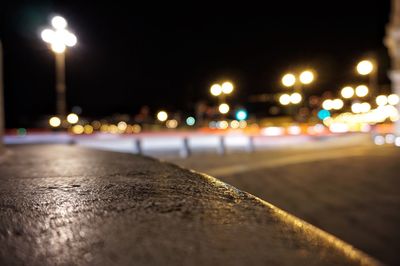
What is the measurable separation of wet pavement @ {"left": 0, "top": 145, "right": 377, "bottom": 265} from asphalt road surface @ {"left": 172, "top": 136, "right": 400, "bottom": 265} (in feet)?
12.6

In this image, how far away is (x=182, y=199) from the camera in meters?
4.35

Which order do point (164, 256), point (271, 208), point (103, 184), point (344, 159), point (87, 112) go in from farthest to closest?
point (87, 112) → point (344, 159) → point (103, 184) → point (271, 208) → point (164, 256)

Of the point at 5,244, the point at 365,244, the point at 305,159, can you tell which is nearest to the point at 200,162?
the point at 305,159

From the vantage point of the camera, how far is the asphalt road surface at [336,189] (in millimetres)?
8492

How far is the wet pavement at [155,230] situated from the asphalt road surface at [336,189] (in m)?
3.83

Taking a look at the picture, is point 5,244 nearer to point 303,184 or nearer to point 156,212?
point 156,212

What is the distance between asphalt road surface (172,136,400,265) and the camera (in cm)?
849

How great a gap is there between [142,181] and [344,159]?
14.3 m

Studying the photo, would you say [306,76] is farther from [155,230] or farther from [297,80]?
[155,230]

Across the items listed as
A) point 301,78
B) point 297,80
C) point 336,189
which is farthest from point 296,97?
point 336,189

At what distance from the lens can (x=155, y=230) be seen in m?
3.45

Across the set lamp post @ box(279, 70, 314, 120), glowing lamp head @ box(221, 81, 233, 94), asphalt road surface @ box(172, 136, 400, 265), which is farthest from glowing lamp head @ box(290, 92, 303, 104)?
asphalt road surface @ box(172, 136, 400, 265)

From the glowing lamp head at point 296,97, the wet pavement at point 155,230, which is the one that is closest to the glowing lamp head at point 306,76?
the glowing lamp head at point 296,97

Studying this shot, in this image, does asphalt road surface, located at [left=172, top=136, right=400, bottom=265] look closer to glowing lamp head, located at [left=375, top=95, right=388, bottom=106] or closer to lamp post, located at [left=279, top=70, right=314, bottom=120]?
lamp post, located at [left=279, top=70, right=314, bottom=120]
